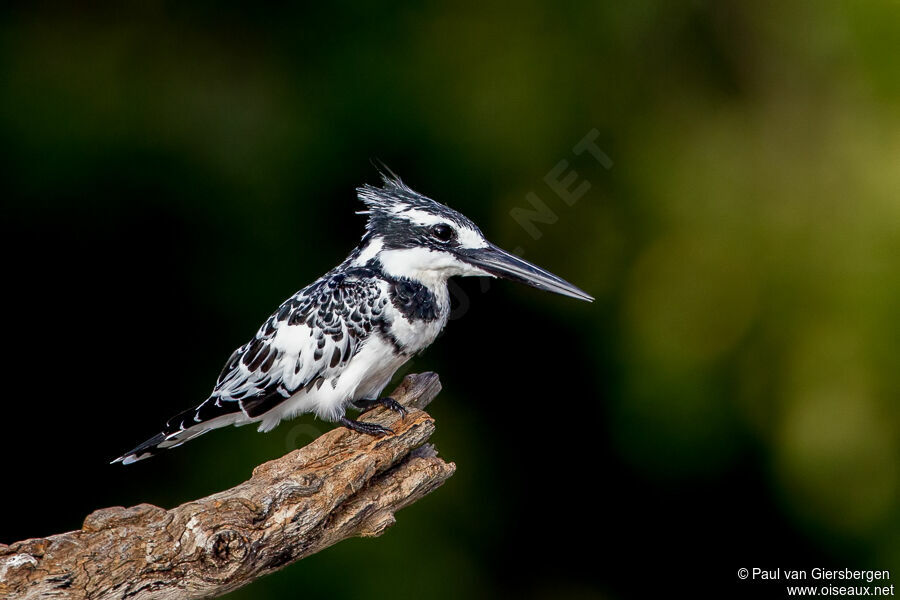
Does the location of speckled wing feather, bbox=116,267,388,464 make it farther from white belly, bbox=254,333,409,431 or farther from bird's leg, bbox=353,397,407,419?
bird's leg, bbox=353,397,407,419

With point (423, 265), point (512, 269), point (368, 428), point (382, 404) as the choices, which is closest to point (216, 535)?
point (368, 428)

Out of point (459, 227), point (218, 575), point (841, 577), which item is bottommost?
point (841, 577)

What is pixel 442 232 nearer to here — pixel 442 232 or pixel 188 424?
pixel 442 232

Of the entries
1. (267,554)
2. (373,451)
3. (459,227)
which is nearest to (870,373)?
(459,227)

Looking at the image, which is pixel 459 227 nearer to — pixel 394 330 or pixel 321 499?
pixel 394 330

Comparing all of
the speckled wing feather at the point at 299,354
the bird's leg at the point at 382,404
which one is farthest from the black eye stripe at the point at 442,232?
the bird's leg at the point at 382,404

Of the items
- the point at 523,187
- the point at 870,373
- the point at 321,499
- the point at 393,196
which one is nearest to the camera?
the point at 321,499

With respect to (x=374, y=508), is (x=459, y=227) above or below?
above

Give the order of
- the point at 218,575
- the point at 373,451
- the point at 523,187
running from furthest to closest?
the point at 523,187 < the point at 373,451 < the point at 218,575
